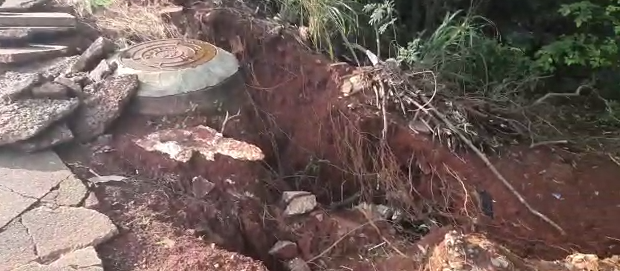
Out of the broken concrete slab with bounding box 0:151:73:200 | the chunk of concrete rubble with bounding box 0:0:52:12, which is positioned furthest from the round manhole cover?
the chunk of concrete rubble with bounding box 0:0:52:12

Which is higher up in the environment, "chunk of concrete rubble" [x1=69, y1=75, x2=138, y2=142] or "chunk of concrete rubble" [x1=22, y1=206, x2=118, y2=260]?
"chunk of concrete rubble" [x1=69, y1=75, x2=138, y2=142]

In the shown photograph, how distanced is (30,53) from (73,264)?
1.96m

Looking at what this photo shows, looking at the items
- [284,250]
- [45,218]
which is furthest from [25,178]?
[284,250]

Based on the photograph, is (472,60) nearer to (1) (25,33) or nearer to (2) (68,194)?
(2) (68,194)

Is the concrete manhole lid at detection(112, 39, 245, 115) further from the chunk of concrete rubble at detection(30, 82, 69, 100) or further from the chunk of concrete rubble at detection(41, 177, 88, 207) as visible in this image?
the chunk of concrete rubble at detection(41, 177, 88, 207)

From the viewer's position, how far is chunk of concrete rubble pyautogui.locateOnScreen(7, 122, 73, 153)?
326cm

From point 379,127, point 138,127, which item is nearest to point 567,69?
point 379,127

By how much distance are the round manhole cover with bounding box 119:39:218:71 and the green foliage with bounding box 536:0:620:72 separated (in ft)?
7.20

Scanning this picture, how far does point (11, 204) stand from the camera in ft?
9.75

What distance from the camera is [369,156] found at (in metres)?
3.78

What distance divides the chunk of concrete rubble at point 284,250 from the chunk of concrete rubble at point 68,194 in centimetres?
100

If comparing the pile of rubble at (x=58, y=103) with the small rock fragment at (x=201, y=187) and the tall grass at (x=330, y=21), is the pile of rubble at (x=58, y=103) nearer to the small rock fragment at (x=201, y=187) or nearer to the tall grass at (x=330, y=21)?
the small rock fragment at (x=201, y=187)

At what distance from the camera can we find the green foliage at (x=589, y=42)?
3.80 meters

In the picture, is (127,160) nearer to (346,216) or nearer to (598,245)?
(346,216)
